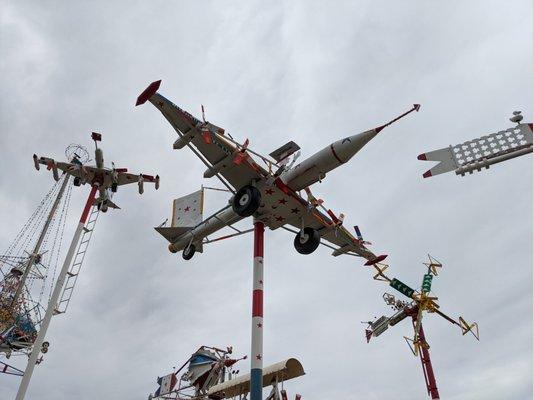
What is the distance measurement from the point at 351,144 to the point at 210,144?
20.9 feet

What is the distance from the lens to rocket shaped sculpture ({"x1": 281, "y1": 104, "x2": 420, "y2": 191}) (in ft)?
63.7

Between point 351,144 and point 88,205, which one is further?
point 88,205

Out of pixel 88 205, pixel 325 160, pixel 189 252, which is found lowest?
pixel 189 252

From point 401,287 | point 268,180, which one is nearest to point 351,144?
point 268,180

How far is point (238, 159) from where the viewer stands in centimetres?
2006

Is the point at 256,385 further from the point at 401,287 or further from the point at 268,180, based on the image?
the point at 401,287

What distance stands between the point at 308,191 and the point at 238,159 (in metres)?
4.76

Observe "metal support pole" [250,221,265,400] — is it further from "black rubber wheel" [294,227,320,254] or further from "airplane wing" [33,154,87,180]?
"airplane wing" [33,154,87,180]

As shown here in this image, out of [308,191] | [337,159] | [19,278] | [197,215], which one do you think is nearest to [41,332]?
[197,215]

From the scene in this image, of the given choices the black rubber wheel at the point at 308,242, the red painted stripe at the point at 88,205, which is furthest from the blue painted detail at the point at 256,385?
the red painted stripe at the point at 88,205

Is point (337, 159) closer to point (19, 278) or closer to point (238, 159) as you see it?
point (238, 159)

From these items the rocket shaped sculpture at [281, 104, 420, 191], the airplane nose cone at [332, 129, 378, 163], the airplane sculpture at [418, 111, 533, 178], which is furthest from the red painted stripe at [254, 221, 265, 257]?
the airplane sculpture at [418, 111, 533, 178]

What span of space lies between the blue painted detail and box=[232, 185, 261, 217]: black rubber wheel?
7.01m

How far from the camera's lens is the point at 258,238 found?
23.1 m
